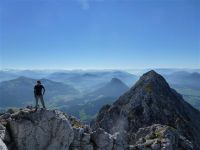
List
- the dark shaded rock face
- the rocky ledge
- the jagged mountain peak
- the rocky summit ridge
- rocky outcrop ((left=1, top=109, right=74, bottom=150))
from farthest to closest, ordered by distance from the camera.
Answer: the jagged mountain peak
the dark shaded rock face
the rocky summit ridge
rocky outcrop ((left=1, top=109, right=74, bottom=150))
the rocky ledge

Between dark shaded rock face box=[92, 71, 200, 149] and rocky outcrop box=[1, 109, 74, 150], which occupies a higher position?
rocky outcrop box=[1, 109, 74, 150]

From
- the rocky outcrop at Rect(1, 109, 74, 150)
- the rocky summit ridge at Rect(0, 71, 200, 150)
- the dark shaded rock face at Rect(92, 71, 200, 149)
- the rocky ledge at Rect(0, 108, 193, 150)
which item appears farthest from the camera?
the dark shaded rock face at Rect(92, 71, 200, 149)

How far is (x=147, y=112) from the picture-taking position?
131 m

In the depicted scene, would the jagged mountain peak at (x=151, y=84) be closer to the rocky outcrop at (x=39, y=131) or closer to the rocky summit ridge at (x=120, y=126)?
the rocky summit ridge at (x=120, y=126)

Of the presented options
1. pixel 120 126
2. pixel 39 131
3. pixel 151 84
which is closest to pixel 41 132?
pixel 39 131

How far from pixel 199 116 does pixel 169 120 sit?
43753 mm

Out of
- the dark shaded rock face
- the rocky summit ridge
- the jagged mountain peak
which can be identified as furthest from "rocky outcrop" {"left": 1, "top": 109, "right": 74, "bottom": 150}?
the jagged mountain peak

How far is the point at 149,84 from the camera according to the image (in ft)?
482

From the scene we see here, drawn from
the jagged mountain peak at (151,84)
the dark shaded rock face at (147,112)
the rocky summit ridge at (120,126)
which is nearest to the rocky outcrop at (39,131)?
the rocky summit ridge at (120,126)

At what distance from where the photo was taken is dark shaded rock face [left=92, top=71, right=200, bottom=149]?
12825cm

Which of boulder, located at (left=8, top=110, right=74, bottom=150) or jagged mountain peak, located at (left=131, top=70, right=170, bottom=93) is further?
jagged mountain peak, located at (left=131, top=70, right=170, bottom=93)

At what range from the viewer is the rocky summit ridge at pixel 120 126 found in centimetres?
5078

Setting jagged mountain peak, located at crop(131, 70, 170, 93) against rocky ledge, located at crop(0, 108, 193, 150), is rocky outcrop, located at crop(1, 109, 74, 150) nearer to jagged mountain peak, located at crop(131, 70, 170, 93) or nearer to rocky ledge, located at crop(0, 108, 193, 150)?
rocky ledge, located at crop(0, 108, 193, 150)

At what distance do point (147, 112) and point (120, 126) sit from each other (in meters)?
12.0
